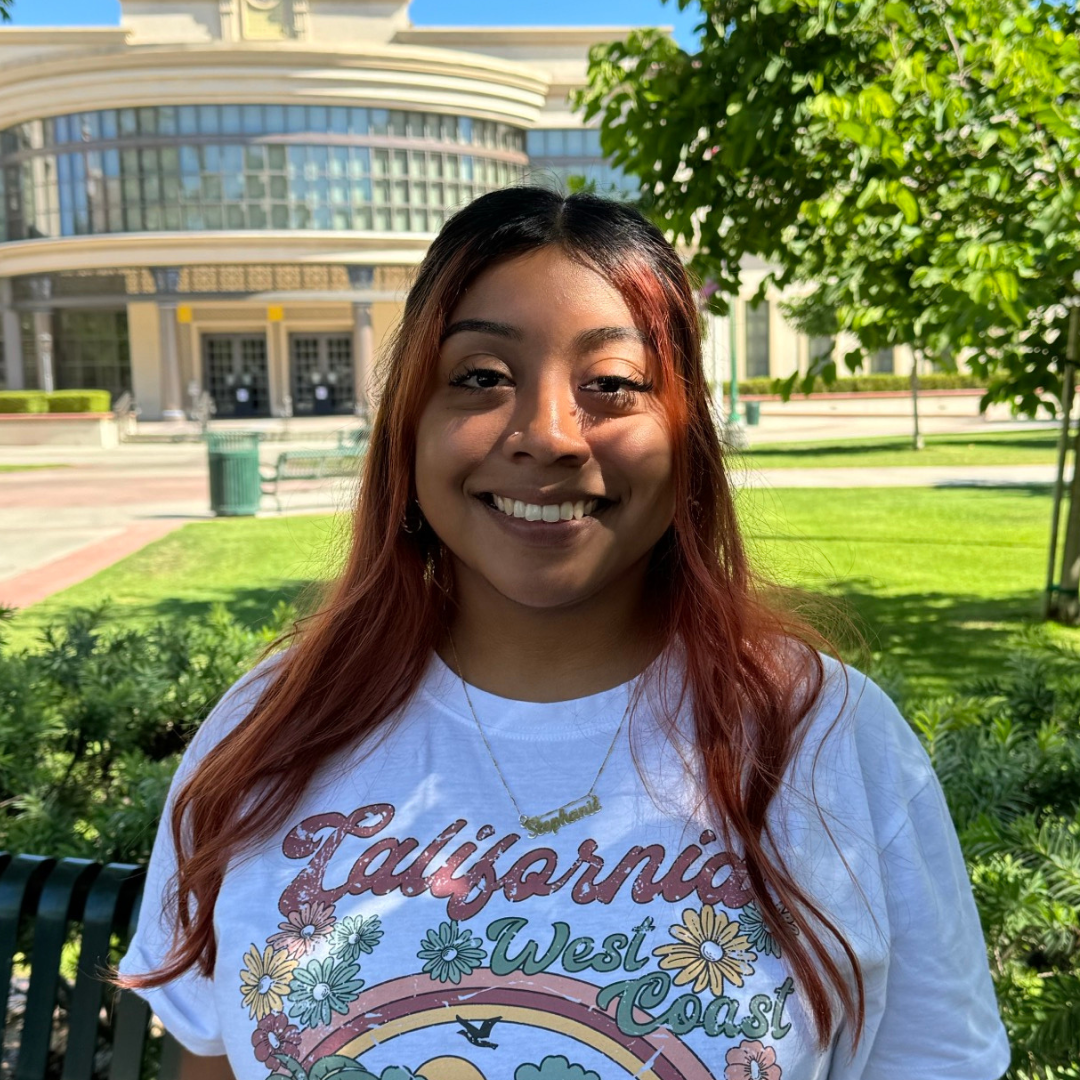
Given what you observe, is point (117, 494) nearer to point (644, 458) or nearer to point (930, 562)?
point (930, 562)

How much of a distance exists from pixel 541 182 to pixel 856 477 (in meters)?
17.6

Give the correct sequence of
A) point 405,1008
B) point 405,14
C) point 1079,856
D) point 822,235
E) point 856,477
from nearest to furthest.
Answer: point 405,1008, point 1079,856, point 822,235, point 856,477, point 405,14

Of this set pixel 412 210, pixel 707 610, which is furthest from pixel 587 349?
pixel 412 210

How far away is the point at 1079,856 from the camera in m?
2.39

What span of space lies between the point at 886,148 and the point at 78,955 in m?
4.30

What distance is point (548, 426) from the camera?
4.83ft

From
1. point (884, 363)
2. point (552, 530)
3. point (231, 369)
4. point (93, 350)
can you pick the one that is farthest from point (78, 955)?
point (884, 363)

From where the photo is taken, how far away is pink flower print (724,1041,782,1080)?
1297 mm

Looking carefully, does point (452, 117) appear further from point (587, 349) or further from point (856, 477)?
point (587, 349)

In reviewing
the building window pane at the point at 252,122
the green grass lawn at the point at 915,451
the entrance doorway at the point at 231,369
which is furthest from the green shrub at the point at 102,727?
the entrance doorway at the point at 231,369

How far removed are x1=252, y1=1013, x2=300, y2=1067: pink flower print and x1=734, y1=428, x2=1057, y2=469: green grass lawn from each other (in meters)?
18.8

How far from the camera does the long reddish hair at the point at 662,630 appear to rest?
4.68 feet

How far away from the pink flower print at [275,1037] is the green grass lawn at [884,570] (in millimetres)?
4531

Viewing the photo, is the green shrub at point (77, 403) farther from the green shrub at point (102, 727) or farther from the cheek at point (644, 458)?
the cheek at point (644, 458)
